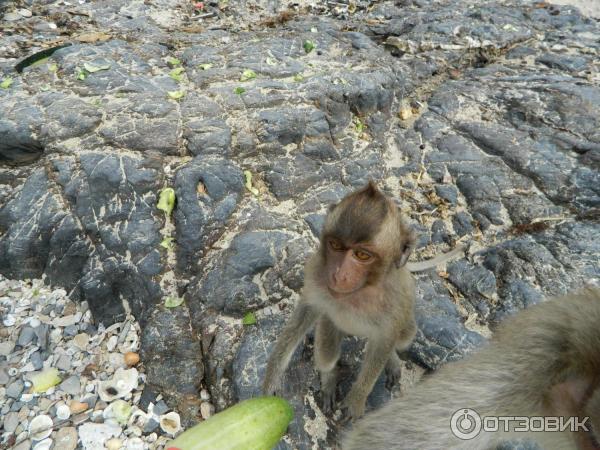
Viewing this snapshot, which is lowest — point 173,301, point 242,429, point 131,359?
point 131,359

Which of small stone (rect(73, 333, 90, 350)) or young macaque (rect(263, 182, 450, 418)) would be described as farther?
small stone (rect(73, 333, 90, 350))

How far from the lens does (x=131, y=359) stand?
348 centimetres

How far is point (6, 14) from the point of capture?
18.8 feet

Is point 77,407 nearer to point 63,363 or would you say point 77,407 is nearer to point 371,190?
point 63,363

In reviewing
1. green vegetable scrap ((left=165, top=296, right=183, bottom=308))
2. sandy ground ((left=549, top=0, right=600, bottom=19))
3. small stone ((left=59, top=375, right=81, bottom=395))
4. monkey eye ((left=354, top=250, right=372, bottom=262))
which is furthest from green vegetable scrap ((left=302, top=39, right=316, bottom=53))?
sandy ground ((left=549, top=0, right=600, bottom=19))

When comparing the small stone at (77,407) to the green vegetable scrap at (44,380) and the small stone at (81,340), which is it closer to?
the green vegetable scrap at (44,380)

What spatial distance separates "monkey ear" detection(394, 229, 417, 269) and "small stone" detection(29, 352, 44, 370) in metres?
2.61

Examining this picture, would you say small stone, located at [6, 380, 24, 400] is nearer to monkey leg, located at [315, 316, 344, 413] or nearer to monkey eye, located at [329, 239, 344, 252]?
monkey leg, located at [315, 316, 344, 413]

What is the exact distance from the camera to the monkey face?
2.54 meters

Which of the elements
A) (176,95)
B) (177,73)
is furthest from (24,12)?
(176,95)

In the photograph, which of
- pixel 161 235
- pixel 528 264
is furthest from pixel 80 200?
pixel 528 264

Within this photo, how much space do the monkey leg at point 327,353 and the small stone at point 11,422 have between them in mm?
1987

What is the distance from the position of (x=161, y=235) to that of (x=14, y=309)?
1.26 metres

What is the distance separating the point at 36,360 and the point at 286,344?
1.84 m
